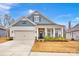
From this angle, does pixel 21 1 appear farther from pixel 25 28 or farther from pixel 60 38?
pixel 60 38

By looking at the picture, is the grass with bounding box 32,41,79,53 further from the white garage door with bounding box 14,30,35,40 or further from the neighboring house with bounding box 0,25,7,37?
the neighboring house with bounding box 0,25,7,37

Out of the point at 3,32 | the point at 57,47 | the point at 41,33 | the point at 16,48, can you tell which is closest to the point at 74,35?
the point at 57,47

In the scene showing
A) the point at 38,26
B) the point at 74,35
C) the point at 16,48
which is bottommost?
A: the point at 16,48

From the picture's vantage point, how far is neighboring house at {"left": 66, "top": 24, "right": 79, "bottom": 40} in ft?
17.3

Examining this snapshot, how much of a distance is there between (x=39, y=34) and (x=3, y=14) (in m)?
0.93

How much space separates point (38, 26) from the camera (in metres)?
5.29

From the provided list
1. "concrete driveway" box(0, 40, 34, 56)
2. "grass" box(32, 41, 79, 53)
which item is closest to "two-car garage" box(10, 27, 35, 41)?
"concrete driveway" box(0, 40, 34, 56)

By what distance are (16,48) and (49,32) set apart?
84 cm

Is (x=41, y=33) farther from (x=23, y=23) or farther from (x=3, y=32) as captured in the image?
(x=3, y=32)

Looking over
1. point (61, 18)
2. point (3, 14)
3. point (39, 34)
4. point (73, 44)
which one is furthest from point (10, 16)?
point (73, 44)

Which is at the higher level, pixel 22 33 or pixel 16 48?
pixel 22 33

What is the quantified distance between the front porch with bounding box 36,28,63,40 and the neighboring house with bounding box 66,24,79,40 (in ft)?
0.53

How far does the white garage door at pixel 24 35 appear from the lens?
17.6 ft

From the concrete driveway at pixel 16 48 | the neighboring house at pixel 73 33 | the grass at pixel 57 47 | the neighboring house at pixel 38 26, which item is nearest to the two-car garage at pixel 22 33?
the neighboring house at pixel 38 26
